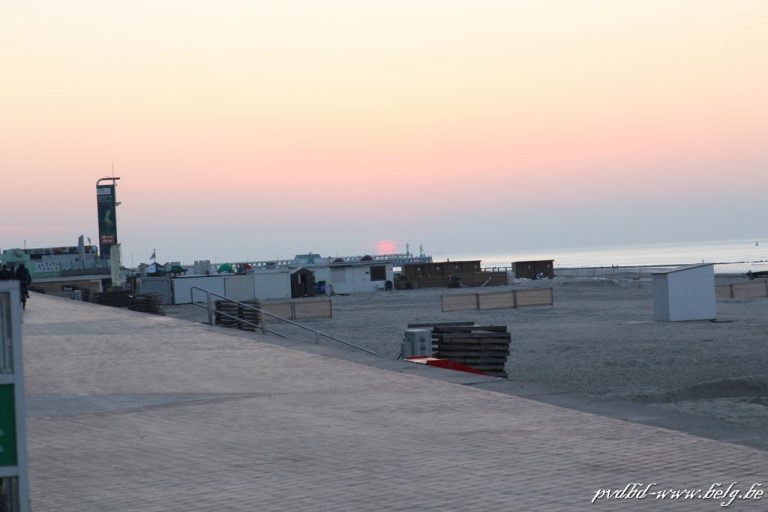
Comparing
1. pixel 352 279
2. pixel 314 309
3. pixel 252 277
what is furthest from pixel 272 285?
pixel 314 309

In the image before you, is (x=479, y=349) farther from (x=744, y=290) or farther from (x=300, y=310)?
(x=744, y=290)

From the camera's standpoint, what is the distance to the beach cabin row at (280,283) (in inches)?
2662

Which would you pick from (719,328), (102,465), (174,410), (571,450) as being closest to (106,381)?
(174,410)

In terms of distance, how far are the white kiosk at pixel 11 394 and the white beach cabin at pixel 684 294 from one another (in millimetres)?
32237

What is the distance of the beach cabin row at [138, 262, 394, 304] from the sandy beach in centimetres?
1218

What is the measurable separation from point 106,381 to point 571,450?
326 inches

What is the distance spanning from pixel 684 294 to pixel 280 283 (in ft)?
133

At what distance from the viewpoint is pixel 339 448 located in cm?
932

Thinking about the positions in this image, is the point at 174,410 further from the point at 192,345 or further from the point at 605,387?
the point at 605,387

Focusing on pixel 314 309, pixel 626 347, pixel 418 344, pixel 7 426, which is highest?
pixel 7 426

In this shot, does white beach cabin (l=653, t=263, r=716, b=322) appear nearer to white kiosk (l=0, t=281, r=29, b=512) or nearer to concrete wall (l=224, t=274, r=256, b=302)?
white kiosk (l=0, t=281, r=29, b=512)

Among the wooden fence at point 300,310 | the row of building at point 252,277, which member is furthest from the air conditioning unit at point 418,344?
the row of building at point 252,277

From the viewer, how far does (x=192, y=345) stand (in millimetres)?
19891

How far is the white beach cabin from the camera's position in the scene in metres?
35.9
